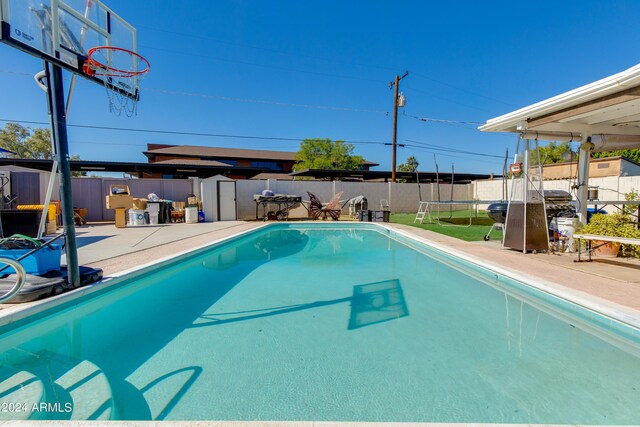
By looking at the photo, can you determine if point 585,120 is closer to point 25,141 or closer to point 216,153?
point 216,153

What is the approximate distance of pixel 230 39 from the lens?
54.9 feet

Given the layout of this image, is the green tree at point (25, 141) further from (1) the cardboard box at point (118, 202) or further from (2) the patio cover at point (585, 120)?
(2) the patio cover at point (585, 120)

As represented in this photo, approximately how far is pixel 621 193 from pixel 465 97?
17055 millimetres

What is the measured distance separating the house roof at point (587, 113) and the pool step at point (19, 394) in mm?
6298

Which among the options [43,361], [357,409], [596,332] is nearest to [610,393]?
[596,332]

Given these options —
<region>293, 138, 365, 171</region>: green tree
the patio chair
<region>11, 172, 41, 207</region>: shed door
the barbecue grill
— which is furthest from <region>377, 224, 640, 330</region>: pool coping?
<region>293, 138, 365, 171</region>: green tree

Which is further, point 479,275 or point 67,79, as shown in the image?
point 479,275

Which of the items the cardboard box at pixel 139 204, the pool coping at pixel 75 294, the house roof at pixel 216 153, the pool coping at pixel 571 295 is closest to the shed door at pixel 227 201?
the cardboard box at pixel 139 204

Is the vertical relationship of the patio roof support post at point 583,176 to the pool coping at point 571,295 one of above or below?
above

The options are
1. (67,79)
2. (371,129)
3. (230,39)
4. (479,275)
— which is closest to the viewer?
(67,79)

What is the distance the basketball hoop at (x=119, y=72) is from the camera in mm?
3684

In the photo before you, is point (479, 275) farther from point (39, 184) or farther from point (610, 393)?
point (39, 184)

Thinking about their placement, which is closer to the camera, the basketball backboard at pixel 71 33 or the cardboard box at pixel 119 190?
the basketball backboard at pixel 71 33

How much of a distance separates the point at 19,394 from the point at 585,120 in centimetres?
897
